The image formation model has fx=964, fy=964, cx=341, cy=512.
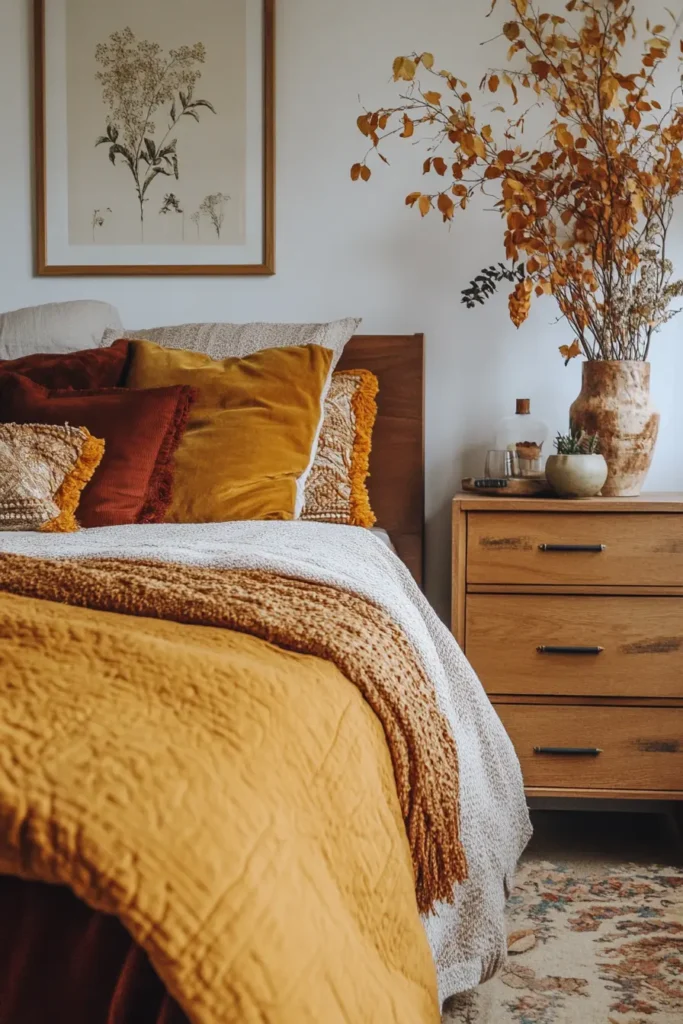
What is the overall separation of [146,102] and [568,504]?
1.59m

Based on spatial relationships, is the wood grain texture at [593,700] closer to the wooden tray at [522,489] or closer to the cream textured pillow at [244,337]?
the wooden tray at [522,489]

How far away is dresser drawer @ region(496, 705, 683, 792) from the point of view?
2043 mm

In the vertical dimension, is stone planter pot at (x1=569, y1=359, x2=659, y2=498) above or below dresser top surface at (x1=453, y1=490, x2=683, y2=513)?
above

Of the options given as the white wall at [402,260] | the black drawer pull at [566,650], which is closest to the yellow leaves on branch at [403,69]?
the white wall at [402,260]

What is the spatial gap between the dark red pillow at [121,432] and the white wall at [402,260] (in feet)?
2.32

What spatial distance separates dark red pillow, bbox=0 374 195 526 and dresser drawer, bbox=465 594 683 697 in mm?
724

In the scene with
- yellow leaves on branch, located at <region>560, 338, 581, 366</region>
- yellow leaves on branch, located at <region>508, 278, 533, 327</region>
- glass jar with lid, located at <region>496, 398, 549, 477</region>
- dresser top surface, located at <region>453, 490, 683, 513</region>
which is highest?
yellow leaves on branch, located at <region>508, 278, 533, 327</region>

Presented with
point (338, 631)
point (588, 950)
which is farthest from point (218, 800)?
point (588, 950)

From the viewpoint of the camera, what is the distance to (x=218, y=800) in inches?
26.0

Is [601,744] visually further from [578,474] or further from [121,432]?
[121,432]

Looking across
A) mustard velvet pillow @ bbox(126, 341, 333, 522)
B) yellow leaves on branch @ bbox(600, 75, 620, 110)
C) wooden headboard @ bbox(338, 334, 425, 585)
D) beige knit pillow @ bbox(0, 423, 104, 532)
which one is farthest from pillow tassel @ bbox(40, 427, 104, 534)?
yellow leaves on branch @ bbox(600, 75, 620, 110)

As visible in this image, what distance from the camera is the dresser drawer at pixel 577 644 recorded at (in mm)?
2045

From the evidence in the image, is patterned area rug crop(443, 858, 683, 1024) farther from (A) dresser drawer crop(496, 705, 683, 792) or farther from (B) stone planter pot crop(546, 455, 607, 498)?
(B) stone planter pot crop(546, 455, 607, 498)

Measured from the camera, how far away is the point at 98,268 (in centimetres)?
Result: 264
